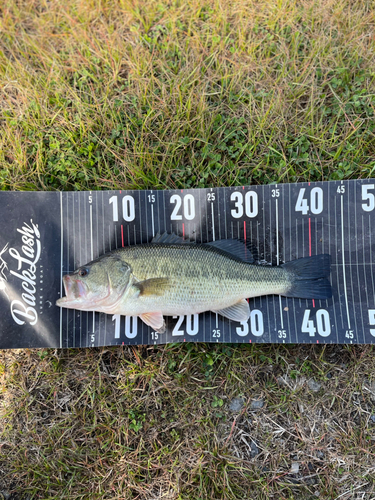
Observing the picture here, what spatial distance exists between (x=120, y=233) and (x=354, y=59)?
10.7ft

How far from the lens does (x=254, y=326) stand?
290cm

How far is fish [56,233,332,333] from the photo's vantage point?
2652 mm

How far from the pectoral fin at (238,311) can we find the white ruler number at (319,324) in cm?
59

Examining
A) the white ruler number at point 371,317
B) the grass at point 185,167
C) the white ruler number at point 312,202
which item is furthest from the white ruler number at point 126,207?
the white ruler number at point 371,317

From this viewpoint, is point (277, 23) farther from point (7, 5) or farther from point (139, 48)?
point (7, 5)

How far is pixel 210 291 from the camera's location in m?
2.72

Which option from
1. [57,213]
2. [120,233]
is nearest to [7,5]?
[57,213]

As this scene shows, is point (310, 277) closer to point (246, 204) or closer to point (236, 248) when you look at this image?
point (236, 248)

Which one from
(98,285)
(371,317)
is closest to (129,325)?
(98,285)

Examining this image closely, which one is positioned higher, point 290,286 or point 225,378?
point 290,286

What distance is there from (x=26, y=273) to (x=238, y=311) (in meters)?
2.20

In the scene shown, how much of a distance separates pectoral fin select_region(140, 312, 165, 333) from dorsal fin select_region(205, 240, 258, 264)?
0.86m

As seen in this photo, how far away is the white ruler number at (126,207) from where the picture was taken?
3.03 meters

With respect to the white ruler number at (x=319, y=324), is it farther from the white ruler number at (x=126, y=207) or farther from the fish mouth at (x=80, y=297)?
the white ruler number at (x=126, y=207)
